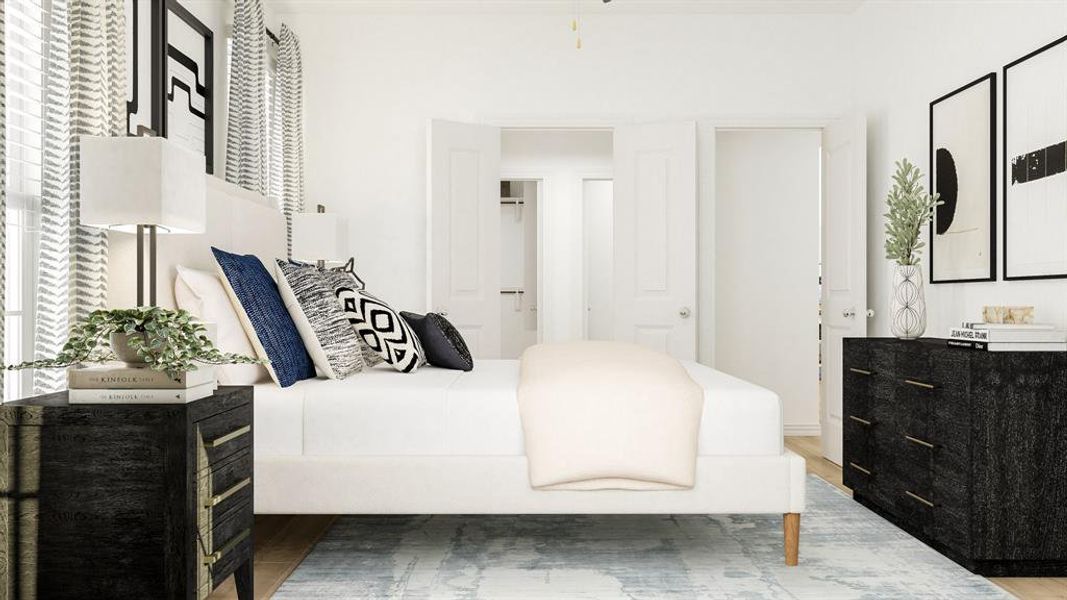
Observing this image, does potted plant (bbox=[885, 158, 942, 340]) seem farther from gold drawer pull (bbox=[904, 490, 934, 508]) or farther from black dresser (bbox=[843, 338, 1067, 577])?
gold drawer pull (bbox=[904, 490, 934, 508])

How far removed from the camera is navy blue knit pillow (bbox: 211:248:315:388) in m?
2.49

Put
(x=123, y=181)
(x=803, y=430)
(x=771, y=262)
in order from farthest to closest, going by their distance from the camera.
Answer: (x=771, y=262), (x=803, y=430), (x=123, y=181)

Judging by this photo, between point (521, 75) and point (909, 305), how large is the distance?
9.00 ft

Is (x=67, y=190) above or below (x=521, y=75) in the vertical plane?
below

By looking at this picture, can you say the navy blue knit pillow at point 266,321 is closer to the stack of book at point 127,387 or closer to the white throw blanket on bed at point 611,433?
the stack of book at point 127,387

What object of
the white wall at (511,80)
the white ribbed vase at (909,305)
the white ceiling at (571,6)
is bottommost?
the white ribbed vase at (909,305)

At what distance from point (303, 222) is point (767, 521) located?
2.82 m

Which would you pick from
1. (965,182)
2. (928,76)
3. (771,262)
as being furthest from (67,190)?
(771,262)

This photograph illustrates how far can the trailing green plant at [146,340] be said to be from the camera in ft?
5.68

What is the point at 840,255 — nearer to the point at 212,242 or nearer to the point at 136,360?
the point at 212,242

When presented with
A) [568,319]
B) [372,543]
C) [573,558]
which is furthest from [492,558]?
[568,319]

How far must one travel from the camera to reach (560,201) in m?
6.55

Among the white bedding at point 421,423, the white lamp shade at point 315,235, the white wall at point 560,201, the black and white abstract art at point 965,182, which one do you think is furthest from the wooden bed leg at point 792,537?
the white wall at point 560,201

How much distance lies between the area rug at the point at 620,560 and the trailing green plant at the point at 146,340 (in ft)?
3.01
